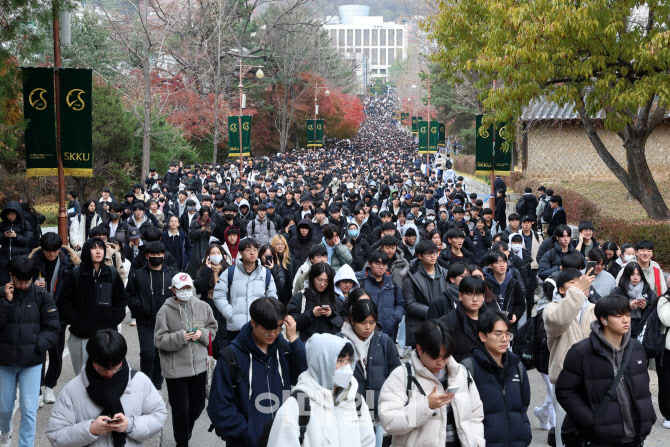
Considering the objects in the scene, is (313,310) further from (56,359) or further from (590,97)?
(590,97)

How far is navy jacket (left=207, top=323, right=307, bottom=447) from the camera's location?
429 cm

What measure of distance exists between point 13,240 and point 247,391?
21.4 ft

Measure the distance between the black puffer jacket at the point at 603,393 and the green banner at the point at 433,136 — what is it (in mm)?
39474

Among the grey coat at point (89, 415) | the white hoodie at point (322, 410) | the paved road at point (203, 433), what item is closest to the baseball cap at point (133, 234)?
the paved road at point (203, 433)

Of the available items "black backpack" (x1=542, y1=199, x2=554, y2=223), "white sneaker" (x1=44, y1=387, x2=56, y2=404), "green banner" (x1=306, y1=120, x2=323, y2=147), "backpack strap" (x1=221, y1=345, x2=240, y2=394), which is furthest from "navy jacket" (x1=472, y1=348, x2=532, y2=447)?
"green banner" (x1=306, y1=120, x2=323, y2=147)

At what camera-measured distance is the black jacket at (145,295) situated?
24.6 ft

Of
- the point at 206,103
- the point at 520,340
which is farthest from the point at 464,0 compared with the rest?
the point at 206,103

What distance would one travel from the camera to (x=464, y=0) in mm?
18141

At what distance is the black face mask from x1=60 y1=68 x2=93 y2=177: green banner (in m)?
4.78

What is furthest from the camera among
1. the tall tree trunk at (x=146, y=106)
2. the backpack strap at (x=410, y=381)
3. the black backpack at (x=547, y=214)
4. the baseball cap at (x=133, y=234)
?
the tall tree trunk at (x=146, y=106)

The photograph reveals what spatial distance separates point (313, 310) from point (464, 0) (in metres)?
13.6

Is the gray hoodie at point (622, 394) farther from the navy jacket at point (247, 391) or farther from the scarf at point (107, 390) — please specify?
the scarf at point (107, 390)

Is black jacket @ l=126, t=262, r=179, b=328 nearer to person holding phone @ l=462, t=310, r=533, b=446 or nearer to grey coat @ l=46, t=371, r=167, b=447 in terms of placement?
grey coat @ l=46, t=371, r=167, b=447

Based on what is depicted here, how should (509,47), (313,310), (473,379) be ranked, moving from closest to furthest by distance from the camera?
(473,379)
(313,310)
(509,47)
